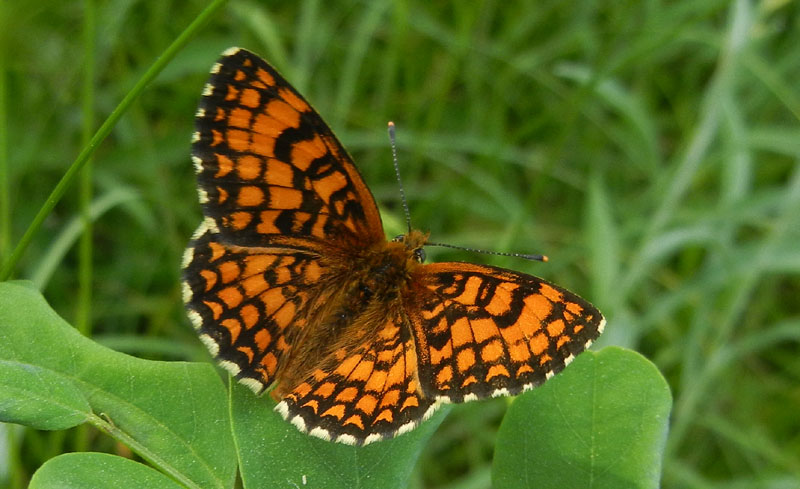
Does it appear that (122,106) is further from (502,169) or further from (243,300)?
(502,169)

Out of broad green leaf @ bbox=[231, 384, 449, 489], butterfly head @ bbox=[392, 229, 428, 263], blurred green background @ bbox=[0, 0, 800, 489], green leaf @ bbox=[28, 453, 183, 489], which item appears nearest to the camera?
green leaf @ bbox=[28, 453, 183, 489]

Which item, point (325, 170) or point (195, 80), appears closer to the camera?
point (325, 170)

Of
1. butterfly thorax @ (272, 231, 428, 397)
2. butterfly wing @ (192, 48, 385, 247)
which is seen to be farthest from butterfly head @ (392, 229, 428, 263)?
butterfly wing @ (192, 48, 385, 247)

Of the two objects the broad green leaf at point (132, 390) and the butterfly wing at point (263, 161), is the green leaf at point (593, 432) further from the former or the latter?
the butterfly wing at point (263, 161)

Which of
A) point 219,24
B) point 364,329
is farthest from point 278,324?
point 219,24

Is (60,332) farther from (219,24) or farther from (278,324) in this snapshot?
(219,24)

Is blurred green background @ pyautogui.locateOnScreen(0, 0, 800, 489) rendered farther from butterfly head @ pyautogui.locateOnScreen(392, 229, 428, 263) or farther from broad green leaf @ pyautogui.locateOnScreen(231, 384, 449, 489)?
broad green leaf @ pyautogui.locateOnScreen(231, 384, 449, 489)
